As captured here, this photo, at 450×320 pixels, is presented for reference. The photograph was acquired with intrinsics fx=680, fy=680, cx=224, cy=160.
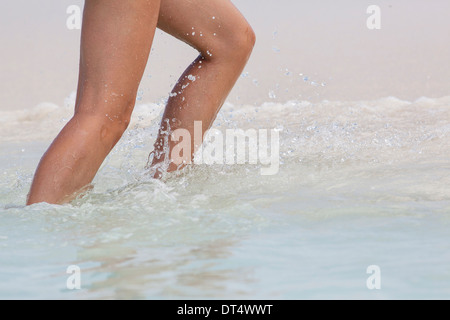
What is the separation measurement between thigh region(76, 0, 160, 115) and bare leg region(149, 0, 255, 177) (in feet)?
0.75

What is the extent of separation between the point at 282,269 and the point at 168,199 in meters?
0.44

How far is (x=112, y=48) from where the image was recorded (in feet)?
4.11

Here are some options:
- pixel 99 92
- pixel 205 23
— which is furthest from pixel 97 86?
pixel 205 23

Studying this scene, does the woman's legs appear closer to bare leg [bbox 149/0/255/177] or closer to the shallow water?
the shallow water

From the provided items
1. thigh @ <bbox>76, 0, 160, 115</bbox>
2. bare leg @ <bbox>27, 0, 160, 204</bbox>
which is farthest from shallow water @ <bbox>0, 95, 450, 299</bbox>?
thigh @ <bbox>76, 0, 160, 115</bbox>

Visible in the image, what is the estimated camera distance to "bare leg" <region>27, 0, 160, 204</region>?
4.05 ft

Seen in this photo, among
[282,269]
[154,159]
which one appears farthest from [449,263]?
[154,159]

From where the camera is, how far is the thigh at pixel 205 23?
1.48 m

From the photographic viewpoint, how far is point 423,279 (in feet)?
2.70

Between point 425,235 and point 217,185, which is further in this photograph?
point 217,185

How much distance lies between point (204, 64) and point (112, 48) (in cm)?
37

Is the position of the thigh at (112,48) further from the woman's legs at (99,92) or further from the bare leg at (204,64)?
the bare leg at (204,64)

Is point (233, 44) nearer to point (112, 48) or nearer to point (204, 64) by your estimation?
point (204, 64)

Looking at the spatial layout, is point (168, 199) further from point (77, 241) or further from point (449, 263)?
point (449, 263)
